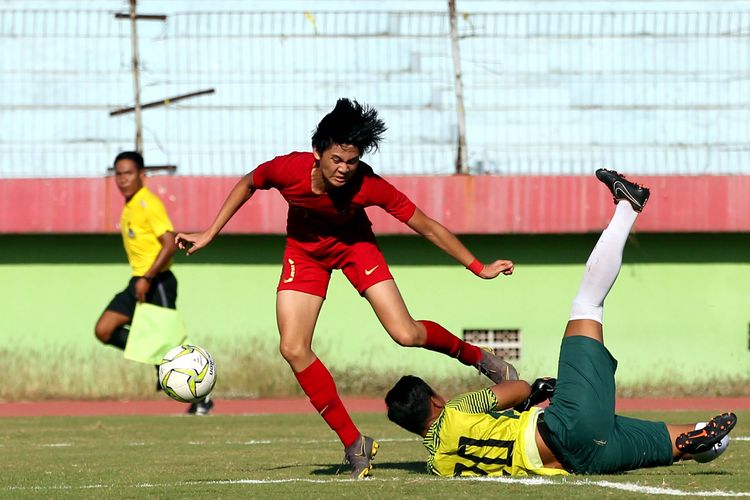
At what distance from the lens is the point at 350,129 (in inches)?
302

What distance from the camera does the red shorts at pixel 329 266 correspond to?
27.6 ft

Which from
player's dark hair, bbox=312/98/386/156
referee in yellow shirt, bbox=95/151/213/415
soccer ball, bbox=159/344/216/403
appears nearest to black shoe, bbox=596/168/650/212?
player's dark hair, bbox=312/98/386/156

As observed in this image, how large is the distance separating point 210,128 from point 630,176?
17.6 ft

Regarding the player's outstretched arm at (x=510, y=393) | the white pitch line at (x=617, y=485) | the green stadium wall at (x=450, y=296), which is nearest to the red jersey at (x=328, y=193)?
the player's outstretched arm at (x=510, y=393)

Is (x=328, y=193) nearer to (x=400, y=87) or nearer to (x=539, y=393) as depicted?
(x=539, y=393)

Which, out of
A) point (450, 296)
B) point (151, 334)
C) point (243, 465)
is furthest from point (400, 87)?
point (243, 465)

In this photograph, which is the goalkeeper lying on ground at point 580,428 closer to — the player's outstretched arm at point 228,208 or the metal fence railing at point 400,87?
the player's outstretched arm at point 228,208

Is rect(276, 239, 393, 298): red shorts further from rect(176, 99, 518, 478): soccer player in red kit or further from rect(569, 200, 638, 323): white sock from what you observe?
rect(569, 200, 638, 323): white sock

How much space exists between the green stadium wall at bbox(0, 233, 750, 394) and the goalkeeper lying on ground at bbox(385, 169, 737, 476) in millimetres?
9068

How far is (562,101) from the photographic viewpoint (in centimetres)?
1852

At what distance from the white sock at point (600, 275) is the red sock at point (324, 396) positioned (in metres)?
Answer: 1.57

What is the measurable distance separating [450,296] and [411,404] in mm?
9071

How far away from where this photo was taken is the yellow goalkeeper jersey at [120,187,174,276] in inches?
526

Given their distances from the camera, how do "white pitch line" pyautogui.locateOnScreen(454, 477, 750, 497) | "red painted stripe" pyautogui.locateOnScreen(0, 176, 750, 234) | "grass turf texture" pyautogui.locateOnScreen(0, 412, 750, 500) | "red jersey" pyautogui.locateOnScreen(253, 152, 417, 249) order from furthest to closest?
"red painted stripe" pyautogui.locateOnScreen(0, 176, 750, 234)
"red jersey" pyautogui.locateOnScreen(253, 152, 417, 249)
"grass turf texture" pyautogui.locateOnScreen(0, 412, 750, 500)
"white pitch line" pyautogui.locateOnScreen(454, 477, 750, 497)
